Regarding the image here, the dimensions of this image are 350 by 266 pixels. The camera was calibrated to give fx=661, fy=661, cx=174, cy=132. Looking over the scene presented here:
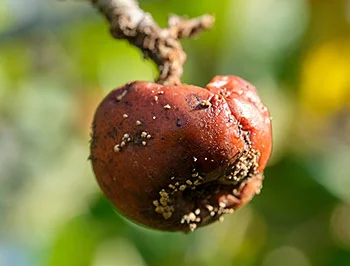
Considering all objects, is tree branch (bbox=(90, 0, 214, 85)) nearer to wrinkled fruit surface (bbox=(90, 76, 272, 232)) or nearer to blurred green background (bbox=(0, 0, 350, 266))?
wrinkled fruit surface (bbox=(90, 76, 272, 232))

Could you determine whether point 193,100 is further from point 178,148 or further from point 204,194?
point 204,194

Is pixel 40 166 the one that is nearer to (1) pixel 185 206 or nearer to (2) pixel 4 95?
(2) pixel 4 95

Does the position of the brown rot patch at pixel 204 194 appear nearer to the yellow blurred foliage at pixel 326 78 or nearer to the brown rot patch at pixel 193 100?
the brown rot patch at pixel 193 100

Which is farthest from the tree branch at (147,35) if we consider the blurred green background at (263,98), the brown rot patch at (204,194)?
the blurred green background at (263,98)

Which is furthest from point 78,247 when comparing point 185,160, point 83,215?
point 185,160

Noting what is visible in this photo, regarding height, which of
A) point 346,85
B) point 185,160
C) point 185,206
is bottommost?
point 346,85

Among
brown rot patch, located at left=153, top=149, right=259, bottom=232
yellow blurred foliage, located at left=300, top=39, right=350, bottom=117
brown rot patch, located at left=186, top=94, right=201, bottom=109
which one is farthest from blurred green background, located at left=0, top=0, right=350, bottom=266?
brown rot patch, located at left=186, top=94, right=201, bottom=109
